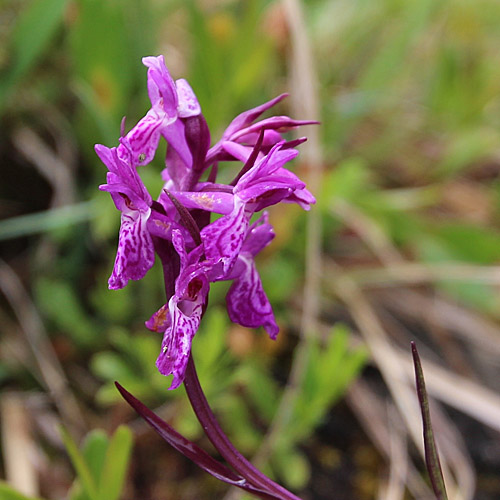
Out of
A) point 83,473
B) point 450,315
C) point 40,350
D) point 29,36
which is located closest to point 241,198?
point 83,473

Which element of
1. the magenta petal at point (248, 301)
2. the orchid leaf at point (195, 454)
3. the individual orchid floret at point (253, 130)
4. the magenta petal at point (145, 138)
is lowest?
the orchid leaf at point (195, 454)

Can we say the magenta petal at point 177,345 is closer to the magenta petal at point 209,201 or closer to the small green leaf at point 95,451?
the magenta petal at point 209,201

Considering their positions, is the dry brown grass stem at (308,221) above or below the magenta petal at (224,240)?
below

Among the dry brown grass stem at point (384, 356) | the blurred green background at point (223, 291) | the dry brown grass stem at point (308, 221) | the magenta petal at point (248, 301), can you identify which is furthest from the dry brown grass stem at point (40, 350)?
the magenta petal at point (248, 301)

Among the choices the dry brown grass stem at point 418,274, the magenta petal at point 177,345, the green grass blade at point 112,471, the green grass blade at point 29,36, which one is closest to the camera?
the magenta petal at point 177,345

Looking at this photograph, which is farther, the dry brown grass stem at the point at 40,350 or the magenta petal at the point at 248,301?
the dry brown grass stem at the point at 40,350

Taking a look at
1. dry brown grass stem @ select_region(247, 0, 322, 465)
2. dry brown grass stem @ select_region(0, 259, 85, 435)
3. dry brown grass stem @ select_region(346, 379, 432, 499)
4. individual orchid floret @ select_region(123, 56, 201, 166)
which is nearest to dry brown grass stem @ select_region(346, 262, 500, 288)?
dry brown grass stem @ select_region(247, 0, 322, 465)

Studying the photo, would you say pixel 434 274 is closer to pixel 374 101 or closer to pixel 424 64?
pixel 374 101

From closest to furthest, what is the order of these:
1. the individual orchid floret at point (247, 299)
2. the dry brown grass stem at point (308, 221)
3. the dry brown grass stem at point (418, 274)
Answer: the individual orchid floret at point (247, 299), the dry brown grass stem at point (308, 221), the dry brown grass stem at point (418, 274)
